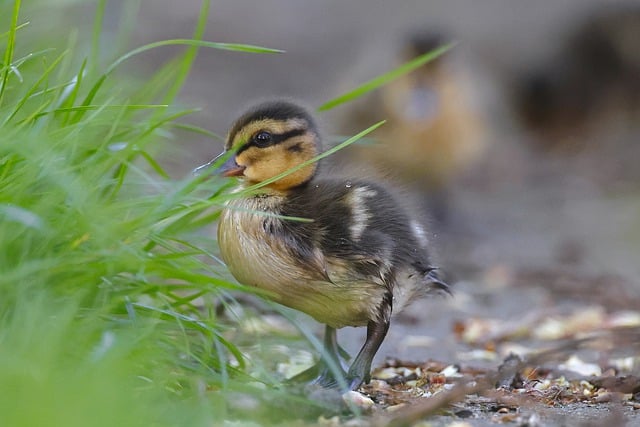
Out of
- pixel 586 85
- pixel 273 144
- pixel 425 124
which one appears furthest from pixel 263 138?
pixel 586 85

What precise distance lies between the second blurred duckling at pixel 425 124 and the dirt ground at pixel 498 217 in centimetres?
23

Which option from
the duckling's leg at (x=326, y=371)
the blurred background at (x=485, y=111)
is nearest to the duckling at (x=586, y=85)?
the blurred background at (x=485, y=111)

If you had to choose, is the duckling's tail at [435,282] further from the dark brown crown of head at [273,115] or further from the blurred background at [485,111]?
the blurred background at [485,111]

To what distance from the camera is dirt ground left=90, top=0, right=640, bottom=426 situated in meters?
3.16

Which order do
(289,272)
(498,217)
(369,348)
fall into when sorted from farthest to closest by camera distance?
(498,217) → (369,348) → (289,272)

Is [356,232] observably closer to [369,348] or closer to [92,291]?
[369,348]

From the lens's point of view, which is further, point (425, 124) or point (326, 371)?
point (425, 124)

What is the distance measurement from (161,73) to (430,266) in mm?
1146

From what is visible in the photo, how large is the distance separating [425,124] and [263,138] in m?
4.33

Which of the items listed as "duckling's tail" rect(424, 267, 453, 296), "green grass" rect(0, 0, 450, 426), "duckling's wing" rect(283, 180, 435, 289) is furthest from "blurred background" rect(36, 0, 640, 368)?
"green grass" rect(0, 0, 450, 426)

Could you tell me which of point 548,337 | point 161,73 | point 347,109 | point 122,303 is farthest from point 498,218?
point 122,303

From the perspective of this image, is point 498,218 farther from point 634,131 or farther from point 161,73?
point 161,73

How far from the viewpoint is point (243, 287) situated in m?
2.71

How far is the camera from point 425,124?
7.30m
